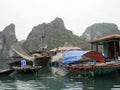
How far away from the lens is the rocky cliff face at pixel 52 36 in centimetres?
12738

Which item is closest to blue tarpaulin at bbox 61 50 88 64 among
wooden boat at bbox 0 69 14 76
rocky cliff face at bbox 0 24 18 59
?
wooden boat at bbox 0 69 14 76

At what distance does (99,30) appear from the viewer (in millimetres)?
191375

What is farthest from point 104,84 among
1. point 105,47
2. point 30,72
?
point 105,47

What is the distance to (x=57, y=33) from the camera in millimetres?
133000

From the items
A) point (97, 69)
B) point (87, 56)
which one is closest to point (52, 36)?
point (87, 56)

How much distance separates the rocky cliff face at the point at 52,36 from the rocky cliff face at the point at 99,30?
46.6 m

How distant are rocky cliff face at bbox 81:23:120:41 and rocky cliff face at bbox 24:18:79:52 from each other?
4662 centimetres

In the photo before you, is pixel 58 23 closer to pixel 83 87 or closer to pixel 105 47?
pixel 105 47

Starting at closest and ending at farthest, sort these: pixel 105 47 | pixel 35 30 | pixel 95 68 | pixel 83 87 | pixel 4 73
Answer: pixel 83 87 → pixel 95 68 → pixel 4 73 → pixel 105 47 → pixel 35 30

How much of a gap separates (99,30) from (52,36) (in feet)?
216

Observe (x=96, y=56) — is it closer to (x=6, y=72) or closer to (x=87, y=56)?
(x=87, y=56)

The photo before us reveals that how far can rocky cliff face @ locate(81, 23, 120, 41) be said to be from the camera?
18375 cm

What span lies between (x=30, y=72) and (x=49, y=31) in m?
105

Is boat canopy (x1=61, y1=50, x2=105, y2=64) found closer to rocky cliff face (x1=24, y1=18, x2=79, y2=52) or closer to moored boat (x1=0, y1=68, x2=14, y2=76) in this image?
moored boat (x1=0, y1=68, x2=14, y2=76)
